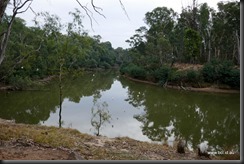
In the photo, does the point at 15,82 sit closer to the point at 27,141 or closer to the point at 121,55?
the point at 27,141

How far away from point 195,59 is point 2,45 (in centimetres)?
2913

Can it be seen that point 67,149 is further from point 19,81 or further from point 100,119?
point 19,81

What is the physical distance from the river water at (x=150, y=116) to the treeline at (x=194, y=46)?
2.62 meters

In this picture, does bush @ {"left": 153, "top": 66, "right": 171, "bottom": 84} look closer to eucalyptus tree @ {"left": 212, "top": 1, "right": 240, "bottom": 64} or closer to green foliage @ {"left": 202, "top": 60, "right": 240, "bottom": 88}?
green foliage @ {"left": 202, "top": 60, "right": 240, "bottom": 88}

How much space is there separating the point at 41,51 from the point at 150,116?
15071 mm

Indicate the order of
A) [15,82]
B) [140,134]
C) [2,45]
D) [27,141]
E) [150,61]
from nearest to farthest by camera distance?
[2,45], [27,141], [140,134], [15,82], [150,61]

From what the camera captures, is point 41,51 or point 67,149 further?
point 41,51

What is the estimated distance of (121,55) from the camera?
225 ft

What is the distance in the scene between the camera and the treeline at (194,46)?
2527 cm

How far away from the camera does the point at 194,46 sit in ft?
90.2

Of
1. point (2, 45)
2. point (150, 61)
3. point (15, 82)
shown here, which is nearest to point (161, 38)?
point (150, 61)

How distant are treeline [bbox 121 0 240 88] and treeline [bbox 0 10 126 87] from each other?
7.17 m

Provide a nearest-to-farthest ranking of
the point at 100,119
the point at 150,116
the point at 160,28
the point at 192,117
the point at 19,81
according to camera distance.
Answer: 1. the point at 100,119
2. the point at 192,117
3. the point at 150,116
4. the point at 19,81
5. the point at 160,28

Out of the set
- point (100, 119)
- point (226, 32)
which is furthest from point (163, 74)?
point (100, 119)
